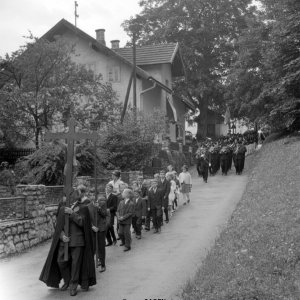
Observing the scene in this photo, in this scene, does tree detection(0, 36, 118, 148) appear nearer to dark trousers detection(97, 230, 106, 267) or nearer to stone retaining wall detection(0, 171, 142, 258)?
stone retaining wall detection(0, 171, 142, 258)

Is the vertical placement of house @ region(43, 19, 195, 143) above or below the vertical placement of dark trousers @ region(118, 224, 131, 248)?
above

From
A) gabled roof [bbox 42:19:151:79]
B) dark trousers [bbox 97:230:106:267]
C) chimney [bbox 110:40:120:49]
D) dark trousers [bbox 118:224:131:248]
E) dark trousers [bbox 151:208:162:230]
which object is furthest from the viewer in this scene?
chimney [bbox 110:40:120:49]

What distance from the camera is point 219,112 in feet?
174

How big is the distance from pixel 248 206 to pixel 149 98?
79.7 ft

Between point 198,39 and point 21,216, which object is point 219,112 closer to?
point 198,39

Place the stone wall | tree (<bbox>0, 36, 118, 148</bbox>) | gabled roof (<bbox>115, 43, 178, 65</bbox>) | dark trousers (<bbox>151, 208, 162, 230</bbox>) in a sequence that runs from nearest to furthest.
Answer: the stone wall, dark trousers (<bbox>151, 208, 162, 230</bbox>), tree (<bbox>0, 36, 118, 148</bbox>), gabled roof (<bbox>115, 43, 178, 65</bbox>)

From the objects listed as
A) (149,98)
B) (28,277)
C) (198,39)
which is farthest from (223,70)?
(28,277)

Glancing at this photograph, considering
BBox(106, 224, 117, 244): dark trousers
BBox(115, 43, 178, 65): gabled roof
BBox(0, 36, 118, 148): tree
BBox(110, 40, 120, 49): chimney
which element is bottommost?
BBox(106, 224, 117, 244): dark trousers

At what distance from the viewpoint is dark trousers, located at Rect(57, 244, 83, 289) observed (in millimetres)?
9734

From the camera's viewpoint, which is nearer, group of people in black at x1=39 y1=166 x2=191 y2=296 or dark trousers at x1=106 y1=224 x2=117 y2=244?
group of people in black at x1=39 y1=166 x2=191 y2=296

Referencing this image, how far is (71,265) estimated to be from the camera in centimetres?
984

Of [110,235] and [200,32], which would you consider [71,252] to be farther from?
[200,32]

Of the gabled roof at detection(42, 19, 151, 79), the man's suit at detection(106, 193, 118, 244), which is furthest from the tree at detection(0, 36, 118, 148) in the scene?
the man's suit at detection(106, 193, 118, 244)

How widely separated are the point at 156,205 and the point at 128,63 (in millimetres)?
19808
